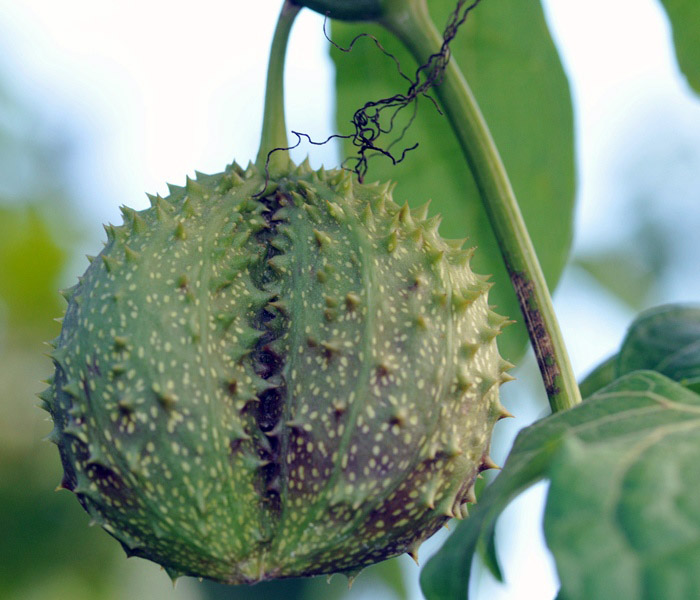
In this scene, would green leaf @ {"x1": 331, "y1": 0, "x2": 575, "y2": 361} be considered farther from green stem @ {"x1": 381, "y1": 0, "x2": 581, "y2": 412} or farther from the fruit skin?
the fruit skin

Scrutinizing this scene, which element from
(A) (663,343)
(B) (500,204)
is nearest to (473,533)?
(B) (500,204)

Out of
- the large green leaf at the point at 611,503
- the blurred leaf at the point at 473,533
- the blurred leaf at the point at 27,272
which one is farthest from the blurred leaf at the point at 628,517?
the blurred leaf at the point at 27,272

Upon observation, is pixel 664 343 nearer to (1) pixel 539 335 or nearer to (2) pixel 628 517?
(1) pixel 539 335

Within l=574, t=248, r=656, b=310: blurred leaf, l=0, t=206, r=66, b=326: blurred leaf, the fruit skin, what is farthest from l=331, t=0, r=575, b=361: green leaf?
l=574, t=248, r=656, b=310: blurred leaf

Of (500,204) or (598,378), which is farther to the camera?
(598,378)

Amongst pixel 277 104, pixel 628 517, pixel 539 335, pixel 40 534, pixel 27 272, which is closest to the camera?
pixel 628 517

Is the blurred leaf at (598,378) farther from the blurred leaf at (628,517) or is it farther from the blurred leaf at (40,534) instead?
the blurred leaf at (40,534)
